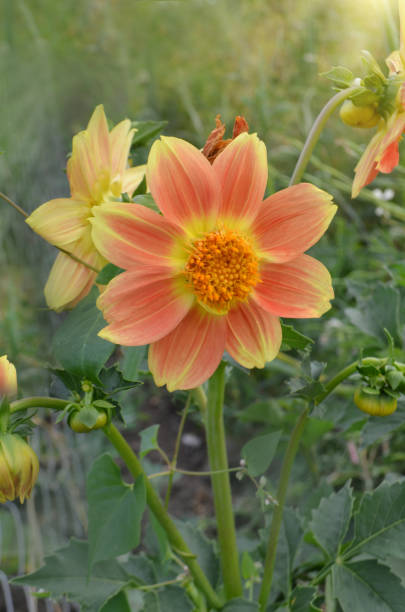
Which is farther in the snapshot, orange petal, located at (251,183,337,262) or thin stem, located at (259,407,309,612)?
thin stem, located at (259,407,309,612)

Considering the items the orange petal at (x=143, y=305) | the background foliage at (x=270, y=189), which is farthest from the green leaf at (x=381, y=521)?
the orange petal at (x=143, y=305)

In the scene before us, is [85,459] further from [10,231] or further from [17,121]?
[17,121]

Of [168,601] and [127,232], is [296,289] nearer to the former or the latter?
[127,232]

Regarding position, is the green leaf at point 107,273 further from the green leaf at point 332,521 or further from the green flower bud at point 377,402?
the green leaf at point 332,521

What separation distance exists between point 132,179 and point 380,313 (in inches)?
13.4

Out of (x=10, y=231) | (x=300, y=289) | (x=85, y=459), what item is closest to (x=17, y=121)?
(x=10, y=231)

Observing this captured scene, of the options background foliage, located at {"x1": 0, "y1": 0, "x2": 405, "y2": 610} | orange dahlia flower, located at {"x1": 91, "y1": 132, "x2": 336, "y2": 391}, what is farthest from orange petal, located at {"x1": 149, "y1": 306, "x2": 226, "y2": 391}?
background foliage, located at {"x1": 0, "y1": 0, "x2": 405, "y2": 610}

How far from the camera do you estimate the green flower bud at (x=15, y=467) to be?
1.34ft

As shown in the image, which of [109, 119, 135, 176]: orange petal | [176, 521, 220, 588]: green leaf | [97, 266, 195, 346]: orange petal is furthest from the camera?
[176, 521, 220, 588]: green leaf

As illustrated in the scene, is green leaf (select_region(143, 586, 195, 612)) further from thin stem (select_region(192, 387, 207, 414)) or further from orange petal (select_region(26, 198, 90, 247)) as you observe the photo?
orange petal (select_region(26, 198, 90, 247))

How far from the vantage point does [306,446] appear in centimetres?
102

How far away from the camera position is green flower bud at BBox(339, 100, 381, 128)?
0.47 metres

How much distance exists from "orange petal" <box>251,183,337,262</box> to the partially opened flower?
0.39ft

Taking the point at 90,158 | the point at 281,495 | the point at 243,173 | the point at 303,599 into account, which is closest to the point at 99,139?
the point at 90,158
